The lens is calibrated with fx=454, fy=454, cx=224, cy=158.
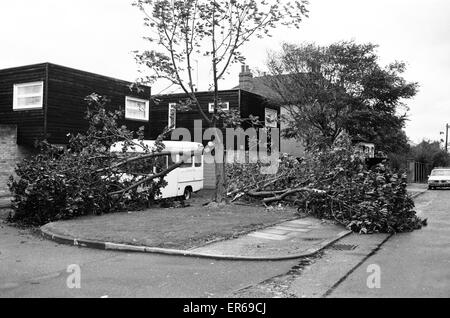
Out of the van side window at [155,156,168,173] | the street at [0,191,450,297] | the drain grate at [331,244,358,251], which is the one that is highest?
the van side window at [155,156,168,173]

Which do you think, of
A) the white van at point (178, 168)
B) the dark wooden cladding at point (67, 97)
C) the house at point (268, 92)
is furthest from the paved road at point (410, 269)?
the house at point (268, 92)

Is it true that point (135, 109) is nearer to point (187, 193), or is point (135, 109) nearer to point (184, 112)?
point (184, 112)

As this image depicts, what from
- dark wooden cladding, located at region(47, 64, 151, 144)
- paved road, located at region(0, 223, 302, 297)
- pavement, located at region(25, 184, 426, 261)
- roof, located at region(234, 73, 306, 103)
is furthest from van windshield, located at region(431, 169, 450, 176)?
paved road, located at region(0, 223, 302, 297)

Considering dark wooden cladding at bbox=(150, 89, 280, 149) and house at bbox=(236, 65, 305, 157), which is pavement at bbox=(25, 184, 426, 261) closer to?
dark wooden cladding at bbox=(150, 89, 280, 149)

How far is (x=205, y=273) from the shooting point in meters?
7.25

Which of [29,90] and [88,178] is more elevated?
[29,90]

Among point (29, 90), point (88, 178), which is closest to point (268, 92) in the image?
point (29, 90)

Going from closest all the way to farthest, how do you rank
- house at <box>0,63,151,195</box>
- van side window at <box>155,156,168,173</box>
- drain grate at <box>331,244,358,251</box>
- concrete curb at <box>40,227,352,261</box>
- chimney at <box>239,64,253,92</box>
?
1. concrete curb at <box>40,227,352,261</box>
2. drain grate at <box>331,244,358,251</box>
3. van side window at <box>155,156,168,173</box>
4. house at <box>0,63,151,195</box>
5. chimney at <box>239,64,253,92</box>

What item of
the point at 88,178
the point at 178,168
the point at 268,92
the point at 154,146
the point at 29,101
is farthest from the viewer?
the point at 268,92

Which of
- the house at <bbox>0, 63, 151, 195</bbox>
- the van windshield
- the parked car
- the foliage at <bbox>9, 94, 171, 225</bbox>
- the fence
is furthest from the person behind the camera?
the fence

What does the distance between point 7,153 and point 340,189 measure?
15142 millimetres

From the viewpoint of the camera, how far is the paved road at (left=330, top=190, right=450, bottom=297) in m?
6.17

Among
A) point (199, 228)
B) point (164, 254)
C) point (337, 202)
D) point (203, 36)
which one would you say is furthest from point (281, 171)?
point (164, 254)

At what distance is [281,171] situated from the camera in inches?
701
